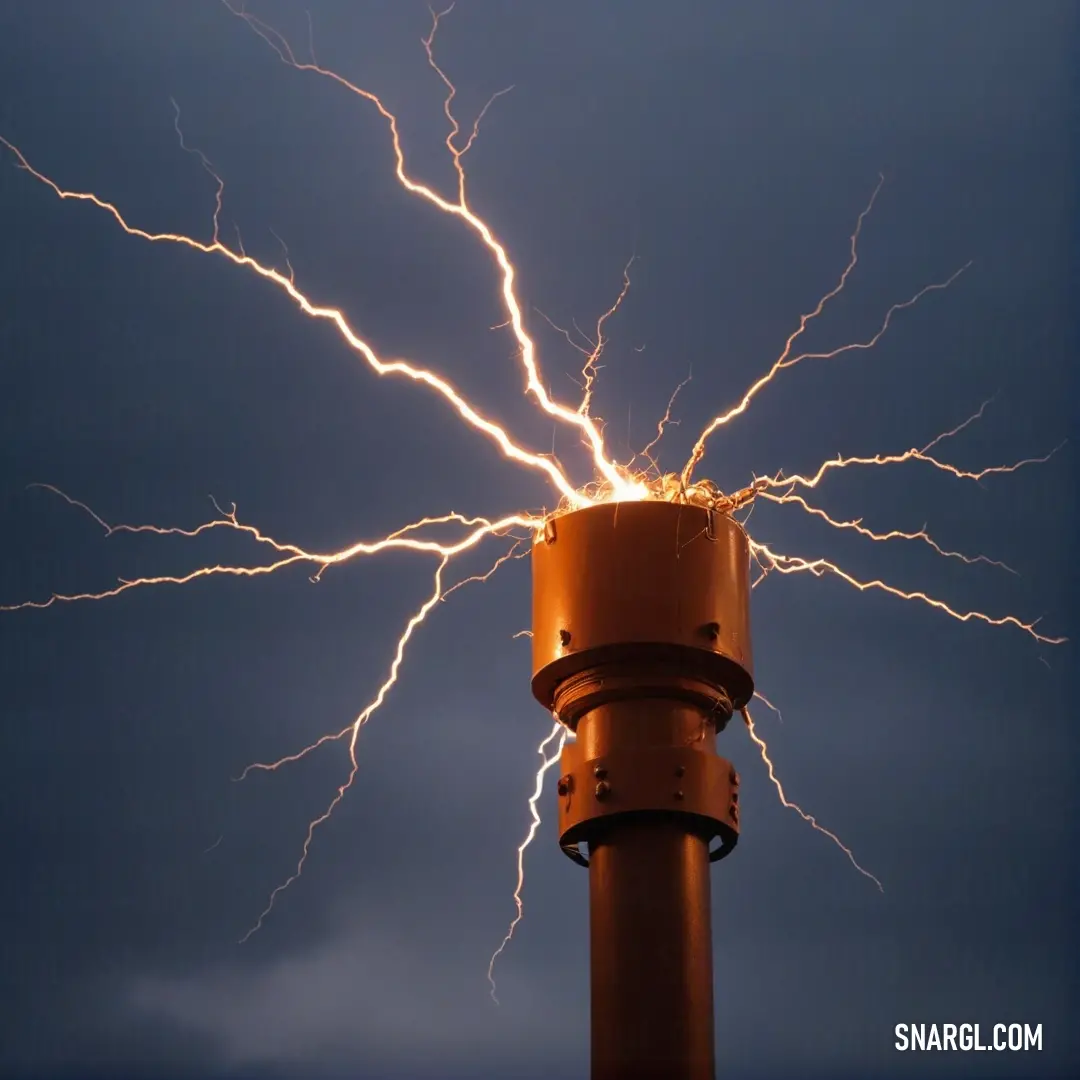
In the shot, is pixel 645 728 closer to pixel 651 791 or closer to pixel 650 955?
pixel 651 791

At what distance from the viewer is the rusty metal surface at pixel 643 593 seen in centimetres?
750

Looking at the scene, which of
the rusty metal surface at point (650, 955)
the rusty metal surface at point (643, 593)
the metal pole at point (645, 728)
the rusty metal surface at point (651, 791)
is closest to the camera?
the rusty metal surface at point (650, 955)

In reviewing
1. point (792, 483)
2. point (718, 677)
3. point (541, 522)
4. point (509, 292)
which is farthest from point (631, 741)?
point (509, 292)

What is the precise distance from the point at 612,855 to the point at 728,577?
157 cm

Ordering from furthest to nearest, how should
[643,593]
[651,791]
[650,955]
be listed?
[643,593]
[651,791]
[650,955]

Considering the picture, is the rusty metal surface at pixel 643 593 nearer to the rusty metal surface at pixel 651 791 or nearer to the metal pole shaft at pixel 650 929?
the metal pole shaft at pixel 650 929

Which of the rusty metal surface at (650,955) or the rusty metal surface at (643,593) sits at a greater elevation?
the rusty metal surface at (643,593)

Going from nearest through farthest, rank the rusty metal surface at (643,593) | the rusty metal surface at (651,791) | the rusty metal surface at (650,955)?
the rusty metal surface at (650,955)
the rusty metal surface at (651,791)
the rusty metal surface at (643,593)

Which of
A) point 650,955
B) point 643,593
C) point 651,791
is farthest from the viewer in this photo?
point 643,593

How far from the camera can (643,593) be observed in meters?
7.51

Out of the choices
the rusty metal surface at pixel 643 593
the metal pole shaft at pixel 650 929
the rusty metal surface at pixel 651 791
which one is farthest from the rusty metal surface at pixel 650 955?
the rusty metal surface at pixel 643 593

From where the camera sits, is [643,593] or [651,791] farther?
[643,593]

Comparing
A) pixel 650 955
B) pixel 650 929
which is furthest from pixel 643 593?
pixel 650 955

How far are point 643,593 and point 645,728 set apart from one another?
27.5 inches
